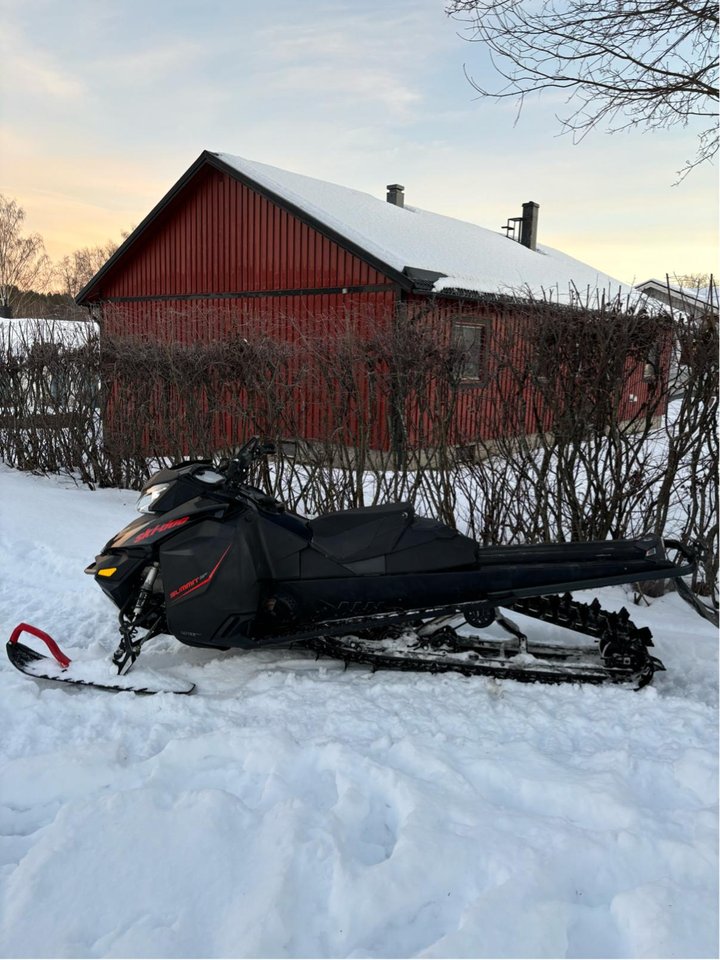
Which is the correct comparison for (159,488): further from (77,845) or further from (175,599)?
(77,845)

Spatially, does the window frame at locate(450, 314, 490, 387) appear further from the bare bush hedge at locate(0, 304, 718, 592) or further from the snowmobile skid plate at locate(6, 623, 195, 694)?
the snowmobile skid plate at locate(6, 623, 195, 694)

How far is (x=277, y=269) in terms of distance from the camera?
12859 mm

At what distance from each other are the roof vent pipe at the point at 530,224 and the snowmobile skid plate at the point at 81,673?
2163cm

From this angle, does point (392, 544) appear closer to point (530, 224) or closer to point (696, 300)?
point (696, 300)

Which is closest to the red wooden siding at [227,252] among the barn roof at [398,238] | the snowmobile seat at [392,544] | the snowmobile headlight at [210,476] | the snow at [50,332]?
the barn roof at [398,238]

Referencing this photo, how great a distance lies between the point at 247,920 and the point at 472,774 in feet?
3.13

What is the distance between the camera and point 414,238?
13.8m

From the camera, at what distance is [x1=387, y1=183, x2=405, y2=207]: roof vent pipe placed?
60.8 ft

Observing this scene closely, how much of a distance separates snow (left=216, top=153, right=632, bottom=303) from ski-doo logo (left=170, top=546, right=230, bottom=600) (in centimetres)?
739

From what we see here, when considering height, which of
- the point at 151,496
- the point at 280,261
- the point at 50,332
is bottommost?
the point at 151,496

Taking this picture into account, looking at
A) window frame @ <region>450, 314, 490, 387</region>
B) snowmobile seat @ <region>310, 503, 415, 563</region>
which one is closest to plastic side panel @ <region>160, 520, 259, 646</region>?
snowmobile seat @ <region>310, 503, 415, 563</region>

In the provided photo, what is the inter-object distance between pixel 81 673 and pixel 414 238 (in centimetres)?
1212

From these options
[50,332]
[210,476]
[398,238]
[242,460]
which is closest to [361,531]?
[242,460]

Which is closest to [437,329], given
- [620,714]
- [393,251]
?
[620,714]
